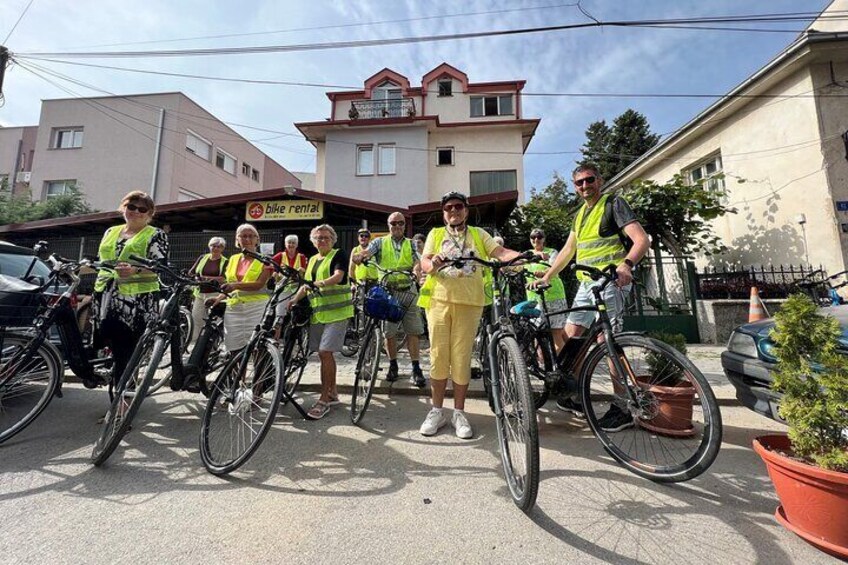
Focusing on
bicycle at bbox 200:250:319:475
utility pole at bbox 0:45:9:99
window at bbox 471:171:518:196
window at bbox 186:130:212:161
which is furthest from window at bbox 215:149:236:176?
bicycle at bbox 200:250:319:475

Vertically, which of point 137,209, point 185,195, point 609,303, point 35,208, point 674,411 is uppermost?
point 185,195

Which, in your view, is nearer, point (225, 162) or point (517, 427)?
point (517, 427)

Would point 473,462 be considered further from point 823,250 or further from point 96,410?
point 823,250

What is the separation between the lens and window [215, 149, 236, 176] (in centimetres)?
2116

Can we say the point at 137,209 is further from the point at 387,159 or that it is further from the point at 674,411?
the point at 387,159

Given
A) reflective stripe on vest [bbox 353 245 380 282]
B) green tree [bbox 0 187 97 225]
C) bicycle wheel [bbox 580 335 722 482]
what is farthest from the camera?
green tree [bbox 0 187 97 225]

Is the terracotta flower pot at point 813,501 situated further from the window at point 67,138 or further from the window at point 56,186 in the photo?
the window at point 67,138

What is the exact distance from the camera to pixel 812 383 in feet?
5.74

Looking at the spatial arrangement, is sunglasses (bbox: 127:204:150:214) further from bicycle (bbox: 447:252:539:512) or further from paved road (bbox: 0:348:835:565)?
bicycle (bbox: 447:252:539:512)

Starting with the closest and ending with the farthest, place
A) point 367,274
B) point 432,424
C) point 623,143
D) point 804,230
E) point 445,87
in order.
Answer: point 432,424 → point 367,274 → point 804,230 → point 445,87 → point 623,143

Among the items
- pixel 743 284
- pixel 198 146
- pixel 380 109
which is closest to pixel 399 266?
pixel 743 284

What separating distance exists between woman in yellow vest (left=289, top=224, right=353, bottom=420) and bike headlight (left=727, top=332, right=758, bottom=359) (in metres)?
3.26

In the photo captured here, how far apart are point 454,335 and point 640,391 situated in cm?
128

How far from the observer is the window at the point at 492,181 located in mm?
15750
